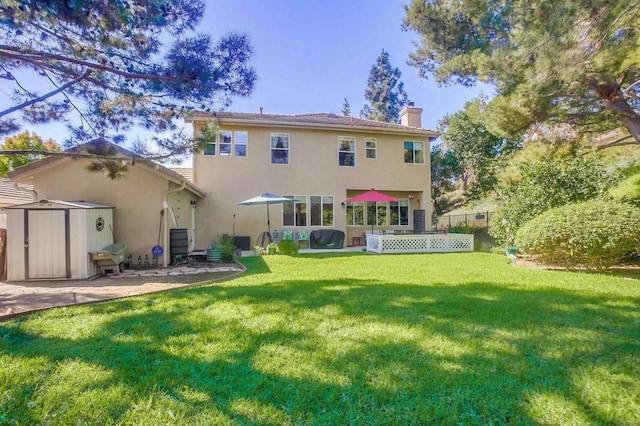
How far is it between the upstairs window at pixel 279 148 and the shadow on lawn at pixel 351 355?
995 cm

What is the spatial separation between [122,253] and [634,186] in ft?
45.8

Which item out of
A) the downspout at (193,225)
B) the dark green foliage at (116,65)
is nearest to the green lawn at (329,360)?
the dark green foliage at (116,65)

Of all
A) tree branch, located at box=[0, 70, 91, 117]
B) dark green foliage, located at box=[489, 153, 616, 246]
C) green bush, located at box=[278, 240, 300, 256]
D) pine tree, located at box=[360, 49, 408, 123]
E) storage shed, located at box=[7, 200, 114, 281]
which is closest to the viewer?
tree branch, located at box=[0, 70, 91, 117]

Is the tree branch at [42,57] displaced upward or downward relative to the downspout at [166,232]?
upward

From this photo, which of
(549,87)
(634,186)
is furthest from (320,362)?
(634,186)

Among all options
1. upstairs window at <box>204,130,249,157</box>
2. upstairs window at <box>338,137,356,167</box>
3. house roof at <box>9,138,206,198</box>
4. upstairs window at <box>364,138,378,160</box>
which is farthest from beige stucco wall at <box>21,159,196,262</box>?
upstairs window at <box>364,138,378,160</box>

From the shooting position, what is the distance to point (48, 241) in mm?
7535

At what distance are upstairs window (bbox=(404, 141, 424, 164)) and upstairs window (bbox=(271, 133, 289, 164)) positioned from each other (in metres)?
6.13

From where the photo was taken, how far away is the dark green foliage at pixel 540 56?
546cm

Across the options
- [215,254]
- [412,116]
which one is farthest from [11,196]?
[412,116]

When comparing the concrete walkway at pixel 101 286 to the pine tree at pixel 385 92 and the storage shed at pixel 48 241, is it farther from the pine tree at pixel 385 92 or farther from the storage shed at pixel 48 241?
the pine tree at pixel 385 92

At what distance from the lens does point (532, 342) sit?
3482 mm

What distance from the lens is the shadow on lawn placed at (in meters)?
2.37

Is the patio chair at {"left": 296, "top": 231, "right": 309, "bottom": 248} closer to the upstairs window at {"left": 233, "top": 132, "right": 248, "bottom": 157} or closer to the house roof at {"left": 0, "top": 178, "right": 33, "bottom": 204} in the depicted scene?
the upstairs window at {"left": 233, "top": 132, "right": 248, "bottom": 157}
